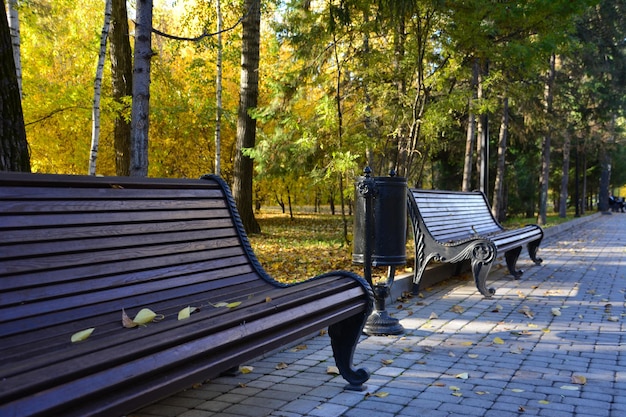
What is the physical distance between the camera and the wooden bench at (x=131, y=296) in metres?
2.08

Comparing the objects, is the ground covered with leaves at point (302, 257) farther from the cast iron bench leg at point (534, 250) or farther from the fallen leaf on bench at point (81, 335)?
the fallen leaf on bench at point (81, 335)

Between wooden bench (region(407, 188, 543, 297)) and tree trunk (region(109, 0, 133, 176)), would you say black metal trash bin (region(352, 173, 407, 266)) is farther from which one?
tree trunk (region(109, 0, 133, 176))

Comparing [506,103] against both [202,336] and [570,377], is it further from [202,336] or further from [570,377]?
[202,336]

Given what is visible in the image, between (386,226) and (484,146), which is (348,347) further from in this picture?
(484,146)

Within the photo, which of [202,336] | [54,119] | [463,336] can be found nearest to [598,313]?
[463,336]

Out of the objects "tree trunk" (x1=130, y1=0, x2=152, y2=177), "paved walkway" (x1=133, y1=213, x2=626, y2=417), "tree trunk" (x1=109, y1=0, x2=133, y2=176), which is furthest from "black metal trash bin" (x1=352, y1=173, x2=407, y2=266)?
"tree trunk" (x1=109, y1=0, x2=133, y2=176)

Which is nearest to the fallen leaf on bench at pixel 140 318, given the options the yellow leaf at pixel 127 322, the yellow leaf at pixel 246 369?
the yellow leaf at pixel 127 322

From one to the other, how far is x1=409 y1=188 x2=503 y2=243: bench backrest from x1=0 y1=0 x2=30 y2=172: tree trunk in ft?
14.5

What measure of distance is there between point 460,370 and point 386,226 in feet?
6.75

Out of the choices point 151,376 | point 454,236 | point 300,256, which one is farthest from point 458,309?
point 151,376

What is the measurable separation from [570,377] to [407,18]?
7203 millimetres

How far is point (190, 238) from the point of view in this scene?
389cm

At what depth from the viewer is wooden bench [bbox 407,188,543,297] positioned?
730 centimetres

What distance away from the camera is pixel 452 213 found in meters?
9.07
